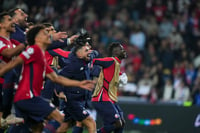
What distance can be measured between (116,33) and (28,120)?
541 inches

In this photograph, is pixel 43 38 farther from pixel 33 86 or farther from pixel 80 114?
pixel 80 114

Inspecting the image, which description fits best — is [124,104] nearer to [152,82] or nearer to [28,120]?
[152,82]

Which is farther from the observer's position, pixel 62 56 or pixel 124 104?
pixel 124 104

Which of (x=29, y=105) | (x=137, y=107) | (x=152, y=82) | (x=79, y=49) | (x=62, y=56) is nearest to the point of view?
(x=29, y=105)

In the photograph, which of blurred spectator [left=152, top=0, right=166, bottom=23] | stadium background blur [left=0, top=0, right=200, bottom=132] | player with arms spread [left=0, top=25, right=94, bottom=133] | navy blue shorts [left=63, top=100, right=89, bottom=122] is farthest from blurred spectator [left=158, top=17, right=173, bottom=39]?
player with arms spread [left=0, top=25, right=94, bottom=133]

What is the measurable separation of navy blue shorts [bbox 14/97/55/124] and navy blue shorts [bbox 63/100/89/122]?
233 cm

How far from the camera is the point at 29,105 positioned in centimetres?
1003

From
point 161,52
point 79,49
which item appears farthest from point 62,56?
point 161,52

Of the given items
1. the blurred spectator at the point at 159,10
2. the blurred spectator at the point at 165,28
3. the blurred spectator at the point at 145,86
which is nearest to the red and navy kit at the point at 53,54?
the blurred spectator at the point at 145,86

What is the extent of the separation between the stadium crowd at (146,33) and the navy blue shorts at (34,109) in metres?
10.4

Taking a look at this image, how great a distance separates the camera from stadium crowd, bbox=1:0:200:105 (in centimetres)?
2128

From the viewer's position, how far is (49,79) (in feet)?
35.4

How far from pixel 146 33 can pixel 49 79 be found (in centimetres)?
1389

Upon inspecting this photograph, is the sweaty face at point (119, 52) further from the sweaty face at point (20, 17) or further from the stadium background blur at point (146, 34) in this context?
the stadium background blur at point (146, 34)
